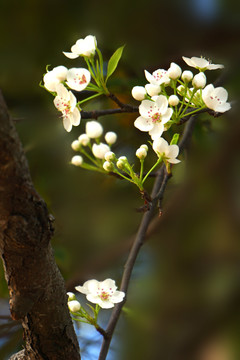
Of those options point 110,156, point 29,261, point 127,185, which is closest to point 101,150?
point 110,156

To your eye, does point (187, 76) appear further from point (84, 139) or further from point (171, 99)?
point (84, 139)

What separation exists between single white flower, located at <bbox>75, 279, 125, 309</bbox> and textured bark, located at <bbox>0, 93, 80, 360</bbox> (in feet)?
0.43

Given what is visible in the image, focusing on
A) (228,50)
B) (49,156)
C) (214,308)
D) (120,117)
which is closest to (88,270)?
(49,156)

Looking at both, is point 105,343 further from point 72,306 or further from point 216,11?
point 216,11

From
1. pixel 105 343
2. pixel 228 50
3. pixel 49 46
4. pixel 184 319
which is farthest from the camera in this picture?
pixel 49 46

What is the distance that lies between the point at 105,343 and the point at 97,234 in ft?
2.59

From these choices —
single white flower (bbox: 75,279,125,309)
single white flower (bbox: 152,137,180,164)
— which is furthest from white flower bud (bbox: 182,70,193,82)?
single white flower (bbox: 75,279,125,309)

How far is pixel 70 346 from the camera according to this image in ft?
2.59

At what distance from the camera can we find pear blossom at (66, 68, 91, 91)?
0.76 meters

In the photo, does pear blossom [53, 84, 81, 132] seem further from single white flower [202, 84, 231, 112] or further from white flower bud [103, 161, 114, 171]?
single white flower [202, 84, 231, 112]

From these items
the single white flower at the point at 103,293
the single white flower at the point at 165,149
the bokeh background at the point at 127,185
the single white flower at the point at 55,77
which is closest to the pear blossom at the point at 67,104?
the single white flower at the point at 55,77

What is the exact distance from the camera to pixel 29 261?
2.16ft

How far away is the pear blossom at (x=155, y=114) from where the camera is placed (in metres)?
0.78

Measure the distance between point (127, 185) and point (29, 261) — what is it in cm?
97
